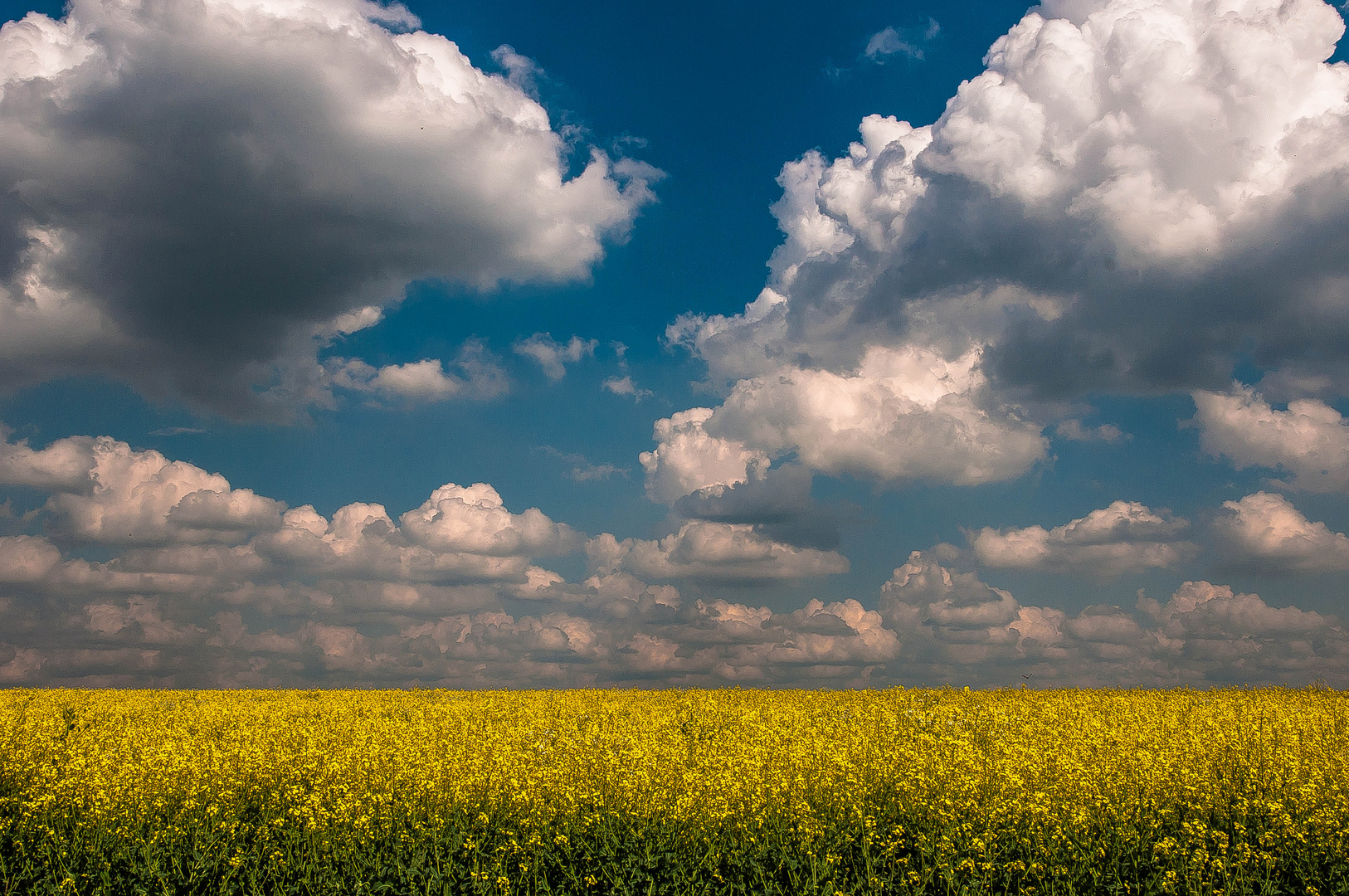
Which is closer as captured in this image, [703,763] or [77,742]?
[703,763]

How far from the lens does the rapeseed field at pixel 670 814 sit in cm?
955

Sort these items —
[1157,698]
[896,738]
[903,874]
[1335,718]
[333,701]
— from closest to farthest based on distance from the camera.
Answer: [903,874], [896,738], [1335,718], [1157,698], [333,701]

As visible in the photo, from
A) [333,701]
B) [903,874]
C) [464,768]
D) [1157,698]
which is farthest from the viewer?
[333,701]

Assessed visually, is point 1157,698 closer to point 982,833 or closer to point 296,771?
point 982,833

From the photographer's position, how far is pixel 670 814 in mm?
10836

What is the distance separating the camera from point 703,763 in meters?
12.9

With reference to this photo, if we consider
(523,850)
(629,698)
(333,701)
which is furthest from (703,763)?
(333,701)

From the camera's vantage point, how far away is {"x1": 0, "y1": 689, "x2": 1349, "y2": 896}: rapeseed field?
31.3 feet

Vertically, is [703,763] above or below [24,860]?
above

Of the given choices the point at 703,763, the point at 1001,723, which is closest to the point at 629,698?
the point at 1001,723

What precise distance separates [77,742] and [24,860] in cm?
648

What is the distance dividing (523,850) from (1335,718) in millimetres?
21840

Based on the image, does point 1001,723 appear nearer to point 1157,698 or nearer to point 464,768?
point 1157,698

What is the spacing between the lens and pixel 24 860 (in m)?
10.6
